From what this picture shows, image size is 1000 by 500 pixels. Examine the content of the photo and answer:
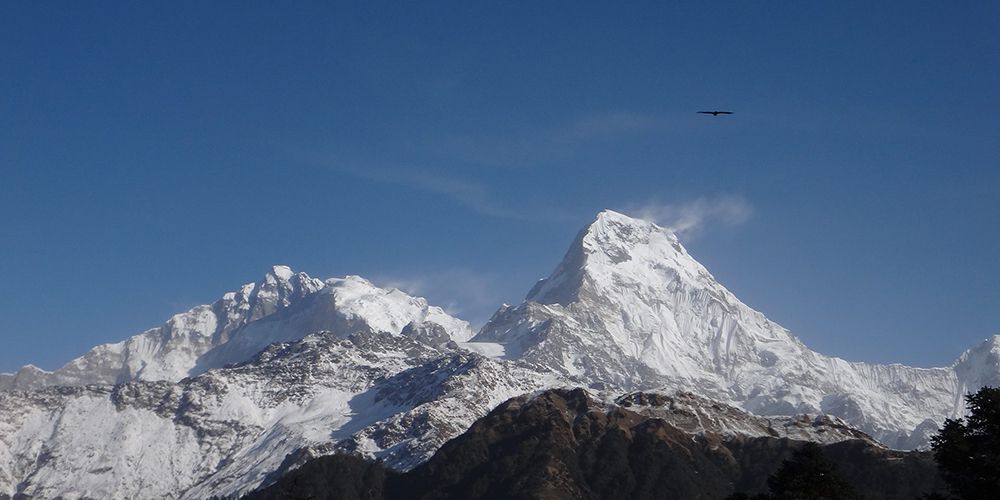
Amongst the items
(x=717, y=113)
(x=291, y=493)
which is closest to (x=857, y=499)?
(x=717, y=113)

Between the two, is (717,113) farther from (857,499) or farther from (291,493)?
(291,493)

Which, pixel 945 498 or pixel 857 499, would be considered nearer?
pixel 945 498

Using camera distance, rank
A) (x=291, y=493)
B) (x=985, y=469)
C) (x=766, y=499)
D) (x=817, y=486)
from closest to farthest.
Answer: (x=985, y=469) → (x=817, y=486) → (x=766, y=499) → (x=291, y=493)

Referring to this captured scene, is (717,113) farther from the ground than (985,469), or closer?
farther from the ground

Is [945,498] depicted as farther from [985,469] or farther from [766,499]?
[766,499]

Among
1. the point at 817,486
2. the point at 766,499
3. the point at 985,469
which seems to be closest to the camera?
the point at 985,469

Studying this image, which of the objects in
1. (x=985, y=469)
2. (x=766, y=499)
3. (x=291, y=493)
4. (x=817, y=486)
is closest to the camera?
(x=985, y=469)

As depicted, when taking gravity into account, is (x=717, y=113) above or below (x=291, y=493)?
above

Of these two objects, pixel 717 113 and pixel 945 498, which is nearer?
pixel 945 498

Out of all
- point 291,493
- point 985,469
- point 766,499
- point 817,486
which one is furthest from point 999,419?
point 291,493

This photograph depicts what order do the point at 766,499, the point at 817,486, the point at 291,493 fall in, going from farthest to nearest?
the point at 291,493
the point at 766,499
the point at 817,486
